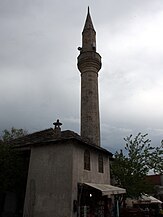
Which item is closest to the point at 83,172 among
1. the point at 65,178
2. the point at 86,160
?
the point at 86,160

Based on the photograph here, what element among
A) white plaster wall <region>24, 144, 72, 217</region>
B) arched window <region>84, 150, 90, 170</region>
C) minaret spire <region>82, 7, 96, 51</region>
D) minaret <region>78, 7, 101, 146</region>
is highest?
minaret spire <region>82, 7, 96, 51</region>

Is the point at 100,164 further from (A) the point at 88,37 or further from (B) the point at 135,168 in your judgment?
(A) the point at 88,37

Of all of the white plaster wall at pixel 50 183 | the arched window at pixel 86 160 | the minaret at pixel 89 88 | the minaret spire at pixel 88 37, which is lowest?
the white plaster wall at pixel 50 183

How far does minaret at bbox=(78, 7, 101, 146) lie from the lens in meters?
23.2

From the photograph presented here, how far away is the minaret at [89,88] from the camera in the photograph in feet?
76.0

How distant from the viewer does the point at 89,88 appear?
24797 mm

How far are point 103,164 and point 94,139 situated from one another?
652 centimetres

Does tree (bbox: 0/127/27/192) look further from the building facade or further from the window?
the window

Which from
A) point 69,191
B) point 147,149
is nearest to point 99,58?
point 147,149

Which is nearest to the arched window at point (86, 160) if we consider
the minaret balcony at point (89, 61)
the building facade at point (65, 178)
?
the building facade at point (65, 178)

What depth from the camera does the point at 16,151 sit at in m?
14.8

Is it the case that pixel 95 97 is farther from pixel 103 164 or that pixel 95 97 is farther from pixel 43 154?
pixel 43 154

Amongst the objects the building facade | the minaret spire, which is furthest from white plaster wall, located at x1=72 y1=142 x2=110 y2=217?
the minaret spire

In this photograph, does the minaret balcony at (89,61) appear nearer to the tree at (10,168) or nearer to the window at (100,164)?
the window at (100,164)
